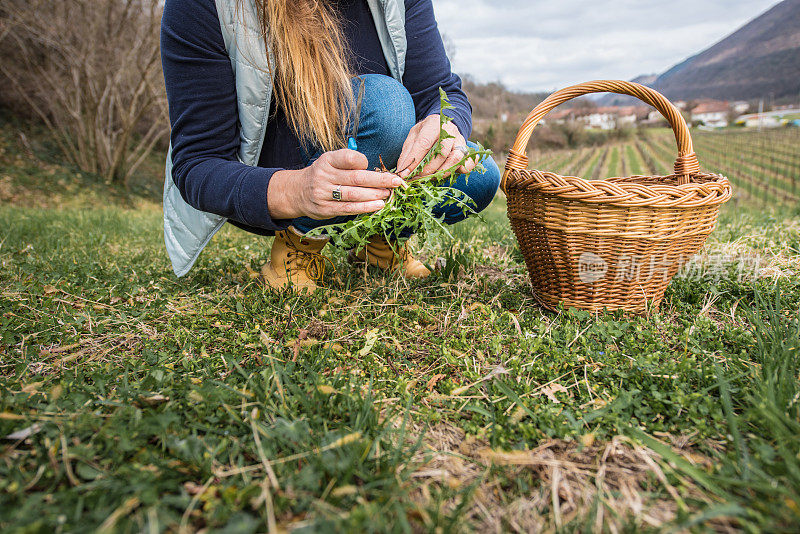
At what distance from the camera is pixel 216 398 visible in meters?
1.25

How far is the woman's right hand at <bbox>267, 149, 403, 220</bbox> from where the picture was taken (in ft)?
4.80

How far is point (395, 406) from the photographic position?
1.32 m

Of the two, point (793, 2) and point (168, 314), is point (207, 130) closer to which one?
point (168, 314)

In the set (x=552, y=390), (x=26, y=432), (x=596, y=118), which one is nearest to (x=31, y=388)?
(x=26, y=432)

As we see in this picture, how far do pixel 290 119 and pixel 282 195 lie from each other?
489 millimetres

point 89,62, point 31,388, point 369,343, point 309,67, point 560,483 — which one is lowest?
point 560,483

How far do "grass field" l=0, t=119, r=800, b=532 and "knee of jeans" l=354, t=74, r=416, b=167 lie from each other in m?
0.61

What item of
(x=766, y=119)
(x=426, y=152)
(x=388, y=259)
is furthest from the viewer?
(x=766, y=119)

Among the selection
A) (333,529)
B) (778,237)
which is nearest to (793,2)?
(778,237)

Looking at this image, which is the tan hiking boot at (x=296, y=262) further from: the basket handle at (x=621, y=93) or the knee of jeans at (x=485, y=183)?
the basket handle at (x=621, y=93)

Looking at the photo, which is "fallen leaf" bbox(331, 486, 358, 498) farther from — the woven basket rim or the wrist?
the woven basket rim

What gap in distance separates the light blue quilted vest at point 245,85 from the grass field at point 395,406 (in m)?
0.27

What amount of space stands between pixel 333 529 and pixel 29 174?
11.3 metres

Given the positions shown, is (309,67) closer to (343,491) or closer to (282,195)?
Answer: (282,195)
